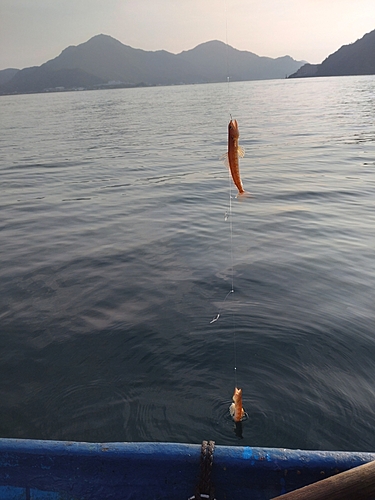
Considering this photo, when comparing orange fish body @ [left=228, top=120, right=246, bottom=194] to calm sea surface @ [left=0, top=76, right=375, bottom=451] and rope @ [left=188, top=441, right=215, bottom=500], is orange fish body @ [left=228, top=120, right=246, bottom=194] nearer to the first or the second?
rope @ [left=188, top=441, right=215, bottom=500]

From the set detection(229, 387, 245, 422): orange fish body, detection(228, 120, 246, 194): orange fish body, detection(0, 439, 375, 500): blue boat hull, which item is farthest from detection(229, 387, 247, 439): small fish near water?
detection(228, 120, 246, 194): orange fish body

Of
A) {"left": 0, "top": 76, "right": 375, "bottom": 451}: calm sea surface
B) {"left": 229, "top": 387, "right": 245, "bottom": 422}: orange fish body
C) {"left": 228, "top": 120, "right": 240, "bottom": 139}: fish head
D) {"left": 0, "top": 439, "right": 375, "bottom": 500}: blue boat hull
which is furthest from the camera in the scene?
{"left": 0, "top": 76, "right": 375, "bottom": 451}: calm sea surface

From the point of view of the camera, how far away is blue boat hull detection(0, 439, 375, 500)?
3.19 metres

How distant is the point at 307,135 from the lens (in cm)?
2842

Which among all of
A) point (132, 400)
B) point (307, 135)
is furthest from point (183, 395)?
point (307, 135)

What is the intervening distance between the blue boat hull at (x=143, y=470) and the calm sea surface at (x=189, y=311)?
1.54m

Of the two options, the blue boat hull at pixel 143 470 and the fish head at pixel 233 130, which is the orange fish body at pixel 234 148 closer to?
the fish head at pixel 233 130

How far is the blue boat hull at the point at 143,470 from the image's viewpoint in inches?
126

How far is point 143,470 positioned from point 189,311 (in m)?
4.25

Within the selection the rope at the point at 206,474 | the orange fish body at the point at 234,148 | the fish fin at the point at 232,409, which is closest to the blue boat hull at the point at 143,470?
the rope at the point at 206,474

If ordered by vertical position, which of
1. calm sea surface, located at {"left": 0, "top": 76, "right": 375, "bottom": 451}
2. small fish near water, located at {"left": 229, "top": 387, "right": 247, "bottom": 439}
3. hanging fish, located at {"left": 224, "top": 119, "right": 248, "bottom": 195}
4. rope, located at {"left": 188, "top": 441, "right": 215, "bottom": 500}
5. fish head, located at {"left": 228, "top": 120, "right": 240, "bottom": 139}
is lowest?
calm sea surface, located at {"left": 0, "top": 76, "right": 375, "bottom": 451}

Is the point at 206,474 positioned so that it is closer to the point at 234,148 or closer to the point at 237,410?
the point at 237,410

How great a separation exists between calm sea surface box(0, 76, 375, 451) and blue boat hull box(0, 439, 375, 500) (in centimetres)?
154

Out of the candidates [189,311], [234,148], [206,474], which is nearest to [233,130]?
[234,148]
